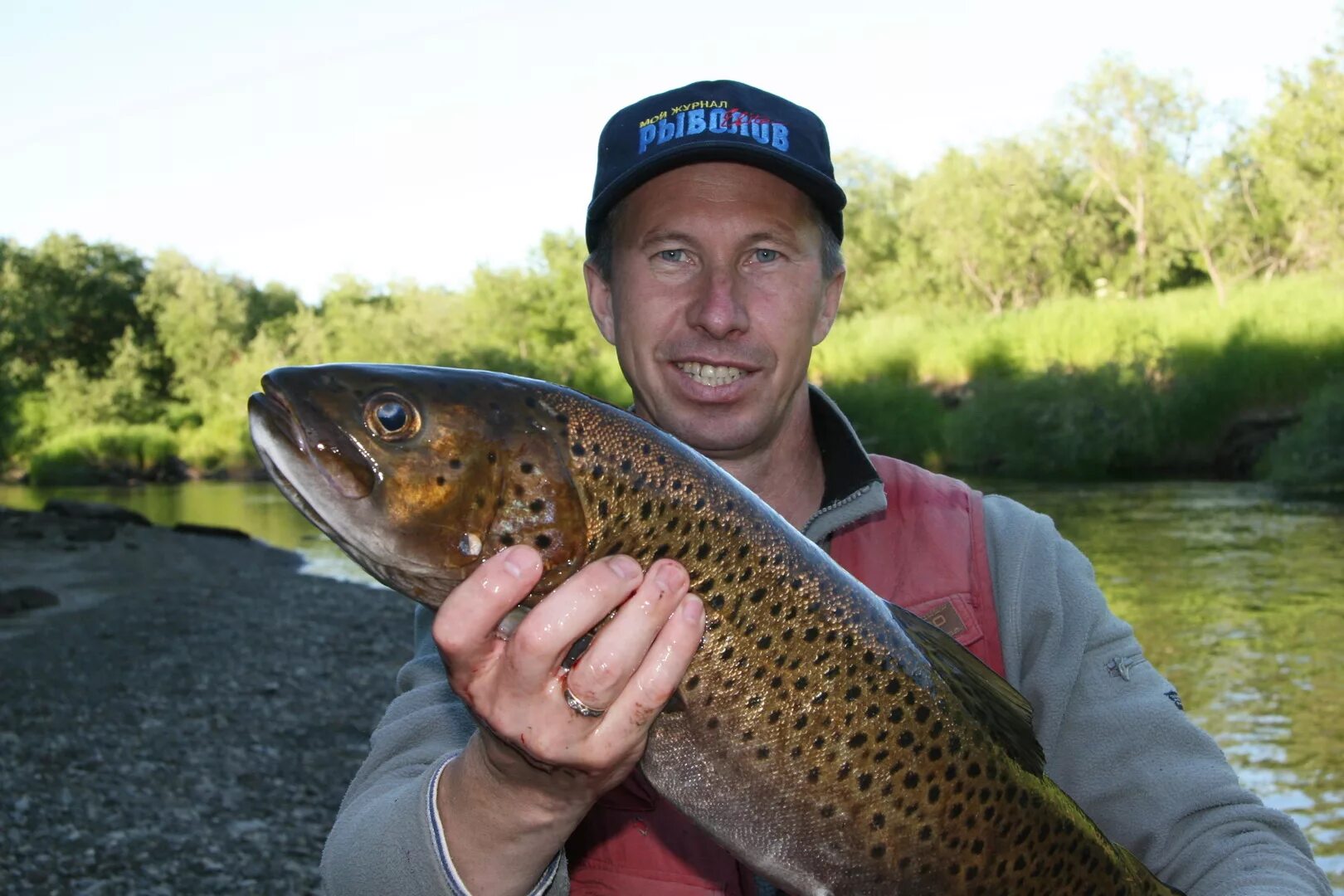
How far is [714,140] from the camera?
2814 millimetres

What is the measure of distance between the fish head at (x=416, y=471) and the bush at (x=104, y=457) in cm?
5307

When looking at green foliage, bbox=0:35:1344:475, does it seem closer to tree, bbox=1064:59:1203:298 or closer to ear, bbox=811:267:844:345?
tree, bbox=1064:59:1203:298

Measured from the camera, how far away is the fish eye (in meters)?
1.84

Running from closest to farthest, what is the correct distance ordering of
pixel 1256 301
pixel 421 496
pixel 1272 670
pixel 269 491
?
pixel 421 496, pixel 1272 670, pixel 1256 301, pixel 269 491

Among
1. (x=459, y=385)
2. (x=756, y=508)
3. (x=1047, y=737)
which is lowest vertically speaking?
(x=1047, y=737)

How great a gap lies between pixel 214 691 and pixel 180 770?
2.86 m

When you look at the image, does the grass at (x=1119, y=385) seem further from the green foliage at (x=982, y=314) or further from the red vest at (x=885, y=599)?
the red vest at (x=885, y=599)

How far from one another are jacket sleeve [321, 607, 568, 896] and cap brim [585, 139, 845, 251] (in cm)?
116

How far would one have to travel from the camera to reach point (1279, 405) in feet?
96.7

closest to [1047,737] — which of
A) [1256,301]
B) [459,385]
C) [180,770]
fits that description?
[459,385]

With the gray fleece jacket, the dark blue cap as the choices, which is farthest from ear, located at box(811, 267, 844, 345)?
the gray fleece jacket

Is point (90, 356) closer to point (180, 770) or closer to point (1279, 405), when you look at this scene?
point (1279, 405)

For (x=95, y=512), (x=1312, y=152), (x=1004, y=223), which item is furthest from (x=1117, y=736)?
(x=1004, y=223)

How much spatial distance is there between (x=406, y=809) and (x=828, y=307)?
1.69 m
